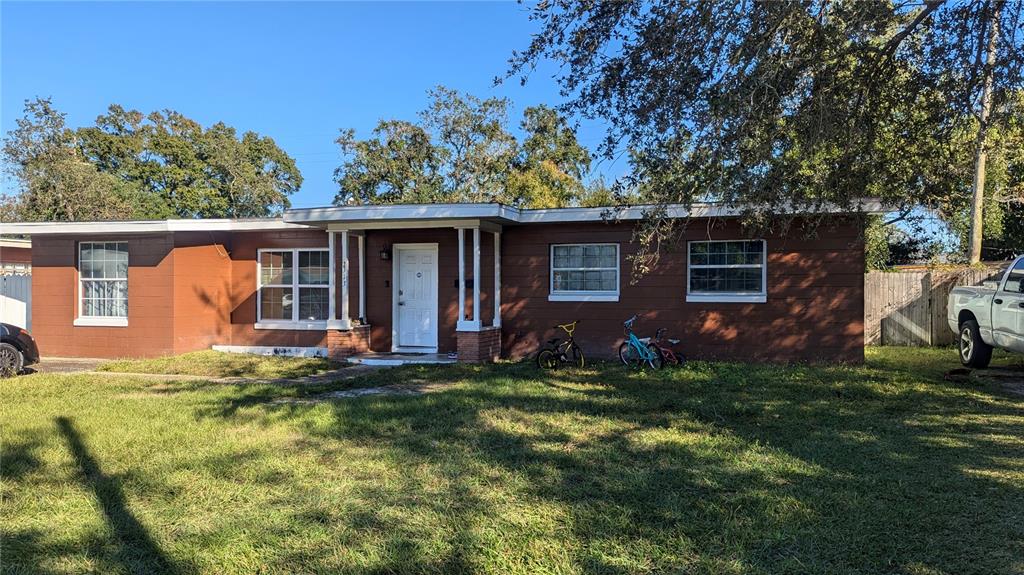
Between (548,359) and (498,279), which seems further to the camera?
(498,279)

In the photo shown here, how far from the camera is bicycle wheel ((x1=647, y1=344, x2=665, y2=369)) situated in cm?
1112

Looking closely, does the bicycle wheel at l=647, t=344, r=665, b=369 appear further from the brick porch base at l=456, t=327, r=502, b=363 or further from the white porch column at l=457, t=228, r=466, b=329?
the white porch column at l=457, t=228, r=466, b=329

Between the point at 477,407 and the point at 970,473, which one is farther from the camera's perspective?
the point at 477,407

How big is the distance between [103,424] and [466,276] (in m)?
7.22

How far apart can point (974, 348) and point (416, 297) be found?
10.0 meters

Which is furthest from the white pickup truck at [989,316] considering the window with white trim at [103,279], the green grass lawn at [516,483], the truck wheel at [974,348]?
the window with white trim at [103,279]

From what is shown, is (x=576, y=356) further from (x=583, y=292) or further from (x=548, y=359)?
(x=583, y=292)

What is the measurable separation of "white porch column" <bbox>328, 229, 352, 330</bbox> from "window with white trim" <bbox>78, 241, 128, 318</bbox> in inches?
182

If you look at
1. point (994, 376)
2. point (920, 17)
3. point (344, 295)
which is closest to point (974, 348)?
point (994, 376)

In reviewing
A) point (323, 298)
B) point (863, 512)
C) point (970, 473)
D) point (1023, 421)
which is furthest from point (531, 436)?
point (323, 298)

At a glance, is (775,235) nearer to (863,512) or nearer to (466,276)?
(466,276)

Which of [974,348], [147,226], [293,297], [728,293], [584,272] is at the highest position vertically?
[147,226]

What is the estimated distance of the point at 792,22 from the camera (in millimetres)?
5984

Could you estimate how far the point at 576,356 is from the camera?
11750mm
